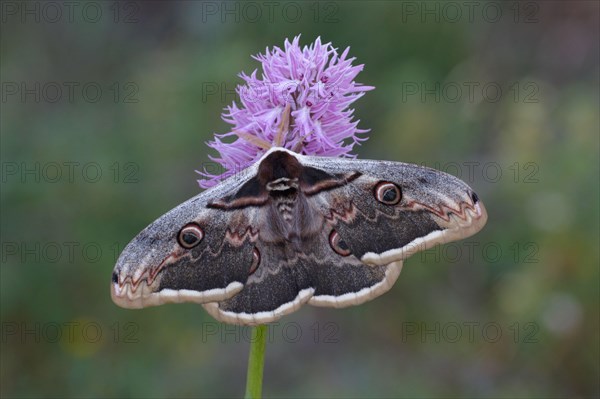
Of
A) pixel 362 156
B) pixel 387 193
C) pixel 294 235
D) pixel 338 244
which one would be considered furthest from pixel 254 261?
pixel 362 156

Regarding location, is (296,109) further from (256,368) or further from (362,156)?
(362,156)

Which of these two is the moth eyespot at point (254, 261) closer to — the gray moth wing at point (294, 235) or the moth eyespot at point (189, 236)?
the gray moth wing at point (294, 235)

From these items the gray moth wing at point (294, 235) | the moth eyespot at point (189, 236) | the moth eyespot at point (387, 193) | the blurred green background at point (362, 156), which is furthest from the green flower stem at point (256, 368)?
the blurred green background at point (362, 156)

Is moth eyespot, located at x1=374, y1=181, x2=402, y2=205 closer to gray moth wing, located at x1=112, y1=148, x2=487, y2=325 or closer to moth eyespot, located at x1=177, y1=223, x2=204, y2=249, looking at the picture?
gray moth wing, located at x1=112, y1=148, x2=487, y2=325

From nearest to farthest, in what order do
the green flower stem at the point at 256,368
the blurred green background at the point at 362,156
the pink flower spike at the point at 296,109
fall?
the green flower stem at the point at 256,368 → the pink flower spike at the point at 296,109 → the blurred green background at the point at 362,156

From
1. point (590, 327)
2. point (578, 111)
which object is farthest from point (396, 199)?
point (578, 111)

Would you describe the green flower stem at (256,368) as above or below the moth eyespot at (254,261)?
below

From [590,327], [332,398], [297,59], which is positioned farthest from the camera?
[590,327]

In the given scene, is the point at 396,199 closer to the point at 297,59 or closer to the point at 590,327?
the point at 297,59
